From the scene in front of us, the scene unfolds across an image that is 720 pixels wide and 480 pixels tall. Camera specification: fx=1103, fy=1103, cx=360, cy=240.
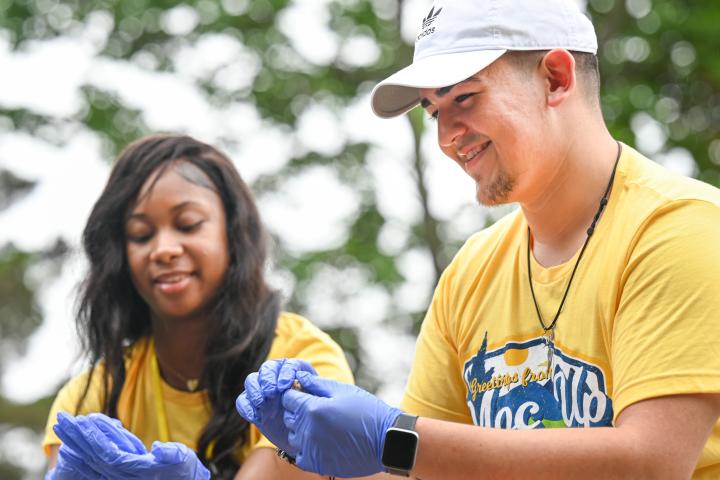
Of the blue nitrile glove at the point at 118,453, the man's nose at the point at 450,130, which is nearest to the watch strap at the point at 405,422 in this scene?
the man's nose at the point at 450,130

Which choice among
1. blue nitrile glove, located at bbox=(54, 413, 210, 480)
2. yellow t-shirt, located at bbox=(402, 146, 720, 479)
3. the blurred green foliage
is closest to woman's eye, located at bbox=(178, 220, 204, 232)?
blue nitrile glove, located at bbox=(54, 413, 210, 480)

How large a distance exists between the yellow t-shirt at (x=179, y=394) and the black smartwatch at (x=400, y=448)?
1.05 m

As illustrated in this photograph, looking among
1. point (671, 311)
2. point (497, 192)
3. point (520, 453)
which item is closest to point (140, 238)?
point (497, 192)

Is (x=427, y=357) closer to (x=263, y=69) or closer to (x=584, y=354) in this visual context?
Result: (x=584, y=354)

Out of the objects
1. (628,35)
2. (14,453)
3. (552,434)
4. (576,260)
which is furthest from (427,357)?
(14,453)

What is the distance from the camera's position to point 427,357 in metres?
2.71

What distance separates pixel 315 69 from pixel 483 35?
7.01 meters

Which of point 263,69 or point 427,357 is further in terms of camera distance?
point 263,69

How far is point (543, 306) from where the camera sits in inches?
95.0

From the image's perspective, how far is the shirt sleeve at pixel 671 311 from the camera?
2027 mm

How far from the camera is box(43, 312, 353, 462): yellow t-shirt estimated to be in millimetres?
3223

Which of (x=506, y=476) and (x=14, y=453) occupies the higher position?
(x=506, y=476)

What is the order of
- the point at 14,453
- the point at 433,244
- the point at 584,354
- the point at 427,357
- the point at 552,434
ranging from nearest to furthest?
1. the point at 552,434
2. the point at 584,354
3. the point at 427,357
4. the point at 433,244
5. the point at 14,453

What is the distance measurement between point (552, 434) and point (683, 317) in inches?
12.9
